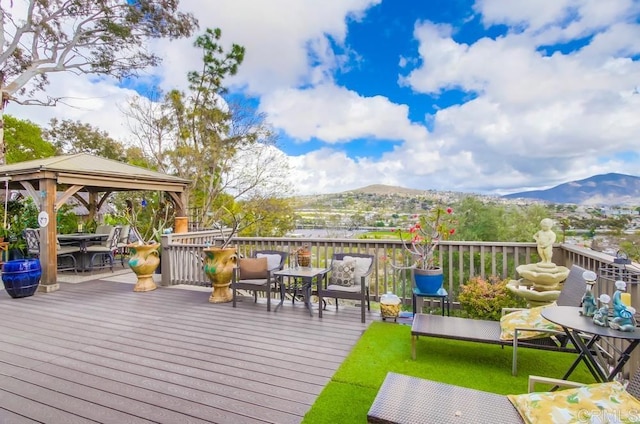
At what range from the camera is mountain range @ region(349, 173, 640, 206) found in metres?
6.03

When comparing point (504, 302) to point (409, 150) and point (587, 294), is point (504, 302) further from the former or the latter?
point (409, 150)

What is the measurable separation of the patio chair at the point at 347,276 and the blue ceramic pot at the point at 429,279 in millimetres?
681

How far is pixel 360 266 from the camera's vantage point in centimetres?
452

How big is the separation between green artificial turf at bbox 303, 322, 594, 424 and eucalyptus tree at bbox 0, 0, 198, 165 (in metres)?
14.6

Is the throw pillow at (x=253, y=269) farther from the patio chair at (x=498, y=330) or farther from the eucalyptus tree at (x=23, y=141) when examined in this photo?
the eucalyptus tree at (x=23, y=141)

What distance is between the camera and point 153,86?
1445 centimetres

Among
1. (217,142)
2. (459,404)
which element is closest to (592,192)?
(459,404)

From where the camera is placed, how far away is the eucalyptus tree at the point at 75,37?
37.7ft

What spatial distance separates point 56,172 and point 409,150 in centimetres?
1092

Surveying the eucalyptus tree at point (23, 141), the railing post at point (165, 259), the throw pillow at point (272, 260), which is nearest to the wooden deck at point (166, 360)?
the throw pillow at point (272, 260)

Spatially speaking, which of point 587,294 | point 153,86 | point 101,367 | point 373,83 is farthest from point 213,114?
point 587,294

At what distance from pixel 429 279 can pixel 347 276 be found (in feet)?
3.57

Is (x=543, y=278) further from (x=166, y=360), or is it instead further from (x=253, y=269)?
(x=166, y=360)

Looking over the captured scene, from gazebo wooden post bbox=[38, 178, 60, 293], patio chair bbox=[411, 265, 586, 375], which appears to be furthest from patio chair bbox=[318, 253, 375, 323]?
gazebo wooden post bbox=[38, 178, 60, 293]
